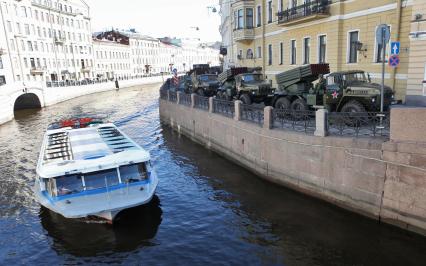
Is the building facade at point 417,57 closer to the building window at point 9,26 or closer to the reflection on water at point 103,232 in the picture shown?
the reflection on water at point 103,232

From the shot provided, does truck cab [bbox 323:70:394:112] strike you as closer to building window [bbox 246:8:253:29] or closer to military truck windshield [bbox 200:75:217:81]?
military truck windshield [bbox 200:75:217:81]

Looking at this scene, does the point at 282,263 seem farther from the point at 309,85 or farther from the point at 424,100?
the point at 424,100

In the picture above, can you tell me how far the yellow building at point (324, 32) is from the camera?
17359 mm

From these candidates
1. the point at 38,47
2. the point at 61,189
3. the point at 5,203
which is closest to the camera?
the point at 61,189

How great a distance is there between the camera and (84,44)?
7394cm

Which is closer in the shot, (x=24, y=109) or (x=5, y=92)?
(x=5, y=92)

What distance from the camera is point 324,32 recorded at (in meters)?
22.3

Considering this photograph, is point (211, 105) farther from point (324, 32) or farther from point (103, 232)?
point (103, 232)

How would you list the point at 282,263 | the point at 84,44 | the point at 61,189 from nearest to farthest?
1. the point at 282,263
2. the point at 61,189
3. the point at 84,44

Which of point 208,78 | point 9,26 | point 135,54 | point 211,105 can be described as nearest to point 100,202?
point 211,105

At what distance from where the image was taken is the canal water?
9.50 meters

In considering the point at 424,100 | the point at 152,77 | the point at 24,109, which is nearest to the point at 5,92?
the point at 24,109

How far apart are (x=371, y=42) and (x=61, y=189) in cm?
1737

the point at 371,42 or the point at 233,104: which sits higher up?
the point at 371,42
